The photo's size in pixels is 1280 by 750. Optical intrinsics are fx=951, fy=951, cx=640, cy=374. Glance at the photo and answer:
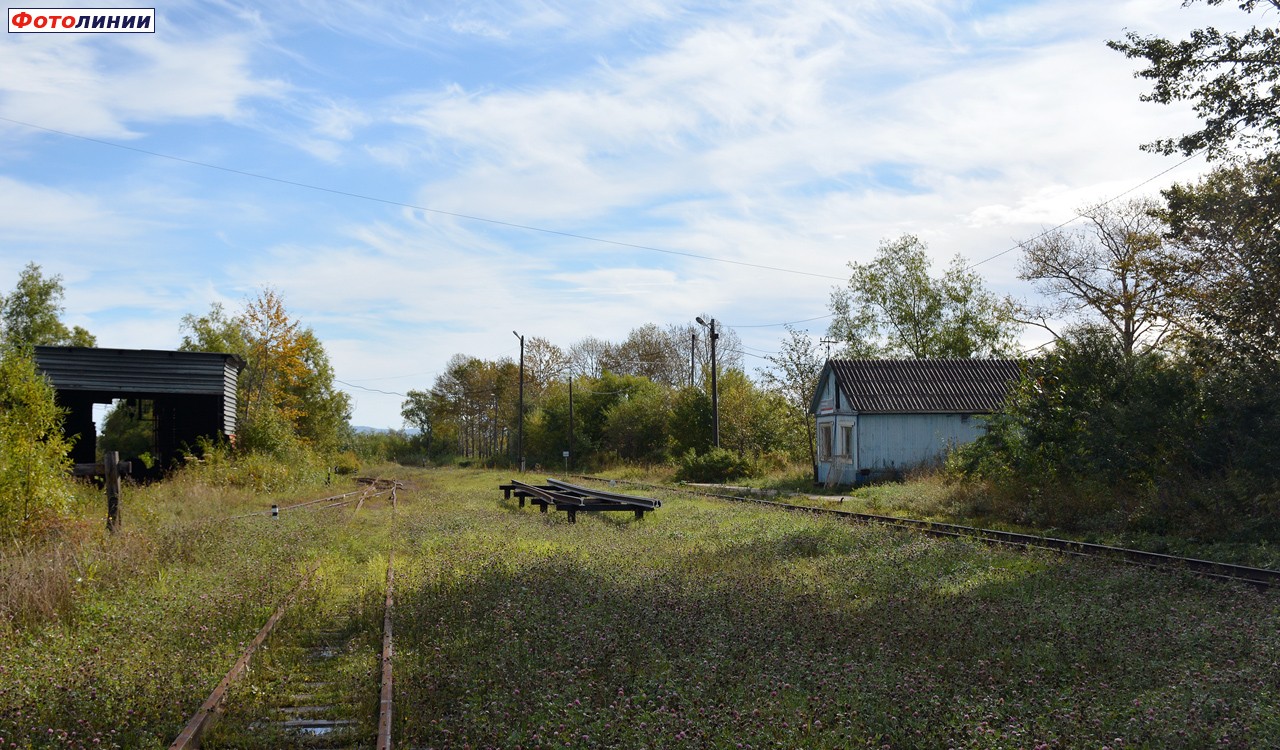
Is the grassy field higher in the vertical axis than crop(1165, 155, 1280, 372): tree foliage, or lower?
lower

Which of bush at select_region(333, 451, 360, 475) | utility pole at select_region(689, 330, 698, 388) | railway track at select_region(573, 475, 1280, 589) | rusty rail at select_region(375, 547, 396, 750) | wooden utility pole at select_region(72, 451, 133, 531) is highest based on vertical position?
utility pole at select_region(689, 330, 698, 388)

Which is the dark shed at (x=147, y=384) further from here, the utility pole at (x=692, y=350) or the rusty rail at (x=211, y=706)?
the utility pole at (x=692, y=350)

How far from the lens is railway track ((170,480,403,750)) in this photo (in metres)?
5.94

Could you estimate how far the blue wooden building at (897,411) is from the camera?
3219 cm

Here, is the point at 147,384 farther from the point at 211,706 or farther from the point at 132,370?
the point at 211,706

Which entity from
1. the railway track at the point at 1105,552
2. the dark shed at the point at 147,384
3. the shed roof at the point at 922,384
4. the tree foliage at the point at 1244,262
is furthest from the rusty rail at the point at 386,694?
the shed roof at the point at 922,384

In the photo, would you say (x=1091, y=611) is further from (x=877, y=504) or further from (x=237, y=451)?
(x=237, y=451)

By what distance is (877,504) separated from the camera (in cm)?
2328

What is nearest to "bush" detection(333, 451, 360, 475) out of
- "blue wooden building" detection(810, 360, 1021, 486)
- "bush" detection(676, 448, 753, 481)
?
A: "bush" detection(676, 448, 753, 481)

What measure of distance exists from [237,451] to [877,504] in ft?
70.8

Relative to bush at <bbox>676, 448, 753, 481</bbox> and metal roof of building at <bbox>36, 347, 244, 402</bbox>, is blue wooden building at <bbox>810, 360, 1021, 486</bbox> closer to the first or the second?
bush at <bbox>676, 448, 753, 481</bbox>

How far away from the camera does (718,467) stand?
38.9 metres

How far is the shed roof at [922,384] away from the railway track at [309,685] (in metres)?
24.7

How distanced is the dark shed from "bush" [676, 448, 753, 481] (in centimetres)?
1791
